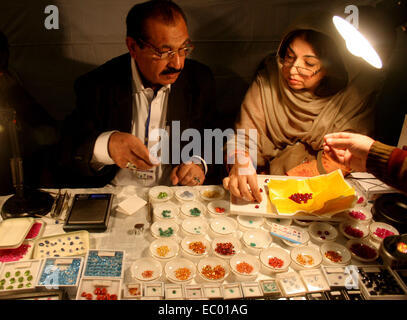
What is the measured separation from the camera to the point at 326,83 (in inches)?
85.3

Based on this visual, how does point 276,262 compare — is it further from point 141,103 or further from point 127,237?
point 141,103

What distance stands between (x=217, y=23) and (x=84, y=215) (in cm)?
146

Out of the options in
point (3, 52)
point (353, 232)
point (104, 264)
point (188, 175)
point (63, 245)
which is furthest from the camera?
point (188, 175)

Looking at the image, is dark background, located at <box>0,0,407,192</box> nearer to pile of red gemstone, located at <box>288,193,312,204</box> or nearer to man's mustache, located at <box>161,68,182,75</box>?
man's mustache, located at <box>161,68,182,75</box>

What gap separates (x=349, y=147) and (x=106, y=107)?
4.78 ft

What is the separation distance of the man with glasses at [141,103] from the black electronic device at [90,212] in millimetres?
282

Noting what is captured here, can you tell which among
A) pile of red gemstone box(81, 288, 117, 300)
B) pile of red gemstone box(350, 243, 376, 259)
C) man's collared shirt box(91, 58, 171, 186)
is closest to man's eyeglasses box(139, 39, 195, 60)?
man's collared shirt box(91, 58, 171, 186)

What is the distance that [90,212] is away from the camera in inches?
67.8

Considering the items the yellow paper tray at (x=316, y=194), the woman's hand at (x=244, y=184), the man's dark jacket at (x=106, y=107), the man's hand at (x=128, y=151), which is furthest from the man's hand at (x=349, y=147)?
the man's hand at (x=128, y=151)

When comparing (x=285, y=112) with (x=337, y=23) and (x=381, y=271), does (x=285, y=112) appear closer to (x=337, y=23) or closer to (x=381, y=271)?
(x=337, y=23)

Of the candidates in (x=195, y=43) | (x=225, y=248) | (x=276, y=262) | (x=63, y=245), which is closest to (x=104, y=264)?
(x=63, y=245)

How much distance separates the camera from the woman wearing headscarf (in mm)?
2008
